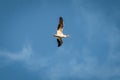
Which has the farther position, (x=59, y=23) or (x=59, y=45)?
(x=59, y=45)

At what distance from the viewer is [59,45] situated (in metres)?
85.4

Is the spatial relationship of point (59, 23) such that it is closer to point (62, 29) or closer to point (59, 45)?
point (62, 29)

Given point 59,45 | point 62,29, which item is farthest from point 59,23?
point 59,45

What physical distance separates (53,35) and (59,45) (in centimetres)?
577

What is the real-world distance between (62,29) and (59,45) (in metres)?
6.31

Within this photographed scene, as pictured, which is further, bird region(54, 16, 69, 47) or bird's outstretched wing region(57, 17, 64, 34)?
bird region(54, 16, 69, 47)

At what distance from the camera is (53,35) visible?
80375 mm

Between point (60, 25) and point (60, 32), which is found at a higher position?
point (60, 25)

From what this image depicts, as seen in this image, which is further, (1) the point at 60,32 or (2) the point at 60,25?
(1) the point at 60,32

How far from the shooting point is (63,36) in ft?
270

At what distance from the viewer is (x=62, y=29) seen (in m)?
80.4

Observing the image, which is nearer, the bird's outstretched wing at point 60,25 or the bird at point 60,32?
the bird's outstretched wing at point 60,25

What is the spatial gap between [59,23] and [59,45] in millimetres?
7530

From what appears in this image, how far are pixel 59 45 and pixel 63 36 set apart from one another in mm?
3976
